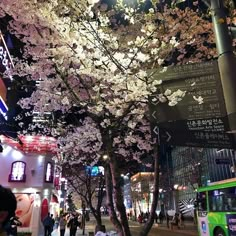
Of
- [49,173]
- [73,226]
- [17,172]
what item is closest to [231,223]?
[73,226]

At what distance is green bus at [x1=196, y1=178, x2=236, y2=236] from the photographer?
13.9 meters

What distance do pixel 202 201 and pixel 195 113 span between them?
14155mm

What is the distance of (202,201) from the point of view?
1670 cm

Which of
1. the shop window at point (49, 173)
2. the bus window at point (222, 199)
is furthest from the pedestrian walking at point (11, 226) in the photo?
the shop window at point (49, 173)

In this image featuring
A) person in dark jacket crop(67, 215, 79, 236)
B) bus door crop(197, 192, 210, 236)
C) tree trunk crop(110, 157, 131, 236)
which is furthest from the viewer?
person in dark jacket crop(67, 215, 79, 236)

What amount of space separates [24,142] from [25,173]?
8.09ft

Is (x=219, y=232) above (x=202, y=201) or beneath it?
beneath

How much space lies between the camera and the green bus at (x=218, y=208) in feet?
45.5

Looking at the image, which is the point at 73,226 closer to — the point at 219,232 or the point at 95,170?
the point at 95,170

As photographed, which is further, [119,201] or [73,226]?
[73,226]

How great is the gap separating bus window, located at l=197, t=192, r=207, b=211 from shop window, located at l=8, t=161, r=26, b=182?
1331cm

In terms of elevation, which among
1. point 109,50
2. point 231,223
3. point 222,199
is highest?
point 109,50

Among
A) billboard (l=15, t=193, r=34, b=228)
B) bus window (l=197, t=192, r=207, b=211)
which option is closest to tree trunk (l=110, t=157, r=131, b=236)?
bus window (l=197, t=192, r=207, b=211)

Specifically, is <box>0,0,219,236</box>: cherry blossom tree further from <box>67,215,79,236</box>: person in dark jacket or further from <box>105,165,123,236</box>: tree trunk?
<box>67,215,79,236</box>: person in dark jacket
